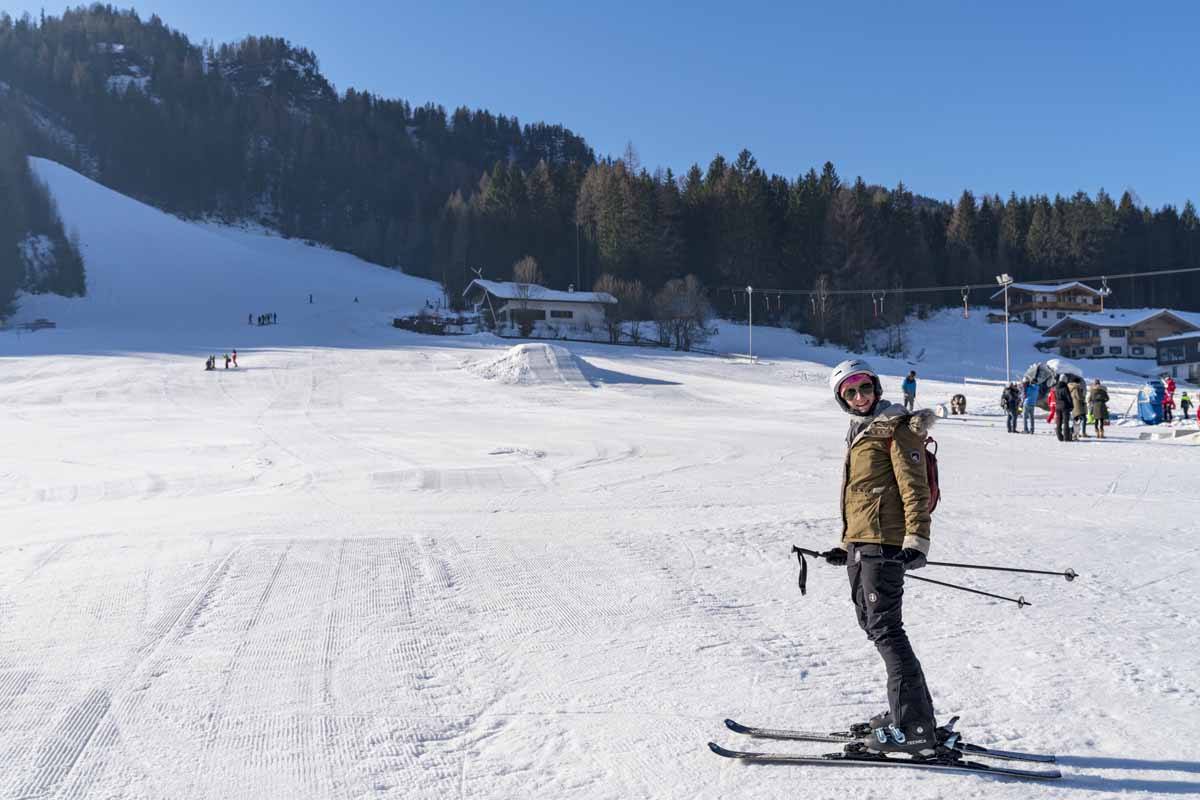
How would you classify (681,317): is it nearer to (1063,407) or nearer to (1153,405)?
(1153,405)

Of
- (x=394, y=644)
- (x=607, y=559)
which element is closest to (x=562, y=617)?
(x=394, y=644)

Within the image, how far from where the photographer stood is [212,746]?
3.30 m

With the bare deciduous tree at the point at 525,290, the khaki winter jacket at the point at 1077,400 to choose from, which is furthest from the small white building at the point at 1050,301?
the khaki winter jacket at the point at 1077,400

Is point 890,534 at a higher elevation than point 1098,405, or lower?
higher

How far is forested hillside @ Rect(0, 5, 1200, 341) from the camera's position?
74.2 meters

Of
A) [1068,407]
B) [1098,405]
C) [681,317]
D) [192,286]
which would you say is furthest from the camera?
[192,286]

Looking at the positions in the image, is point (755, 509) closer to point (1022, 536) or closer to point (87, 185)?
point (1022, 536)

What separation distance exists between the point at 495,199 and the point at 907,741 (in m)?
82.0

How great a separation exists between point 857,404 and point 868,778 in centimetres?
146

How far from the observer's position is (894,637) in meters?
3.14

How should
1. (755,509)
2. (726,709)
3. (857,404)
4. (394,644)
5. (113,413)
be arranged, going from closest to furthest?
(857,404) < (726,709) < (394,644) < (755,509) < (113,413)

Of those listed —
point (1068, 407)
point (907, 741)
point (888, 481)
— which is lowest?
point (907, 741)

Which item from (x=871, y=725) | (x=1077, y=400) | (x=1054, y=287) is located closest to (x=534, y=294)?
(x=1077, y=400)

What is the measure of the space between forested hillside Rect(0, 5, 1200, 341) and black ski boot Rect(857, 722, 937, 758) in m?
64.8
